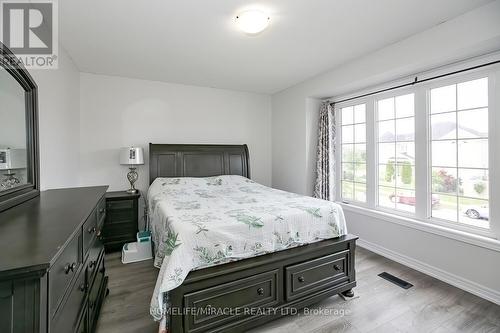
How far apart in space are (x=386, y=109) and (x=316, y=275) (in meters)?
2.46

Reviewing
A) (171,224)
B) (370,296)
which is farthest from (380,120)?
(171,224)

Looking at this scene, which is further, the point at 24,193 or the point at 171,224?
the point at 171,224

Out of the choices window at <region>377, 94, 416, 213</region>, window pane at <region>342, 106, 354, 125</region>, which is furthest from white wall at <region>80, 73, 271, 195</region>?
window at <region>377, 94, 416, 213</region>

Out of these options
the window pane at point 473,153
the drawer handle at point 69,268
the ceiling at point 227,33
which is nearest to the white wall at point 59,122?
the ceiling at point 227,33

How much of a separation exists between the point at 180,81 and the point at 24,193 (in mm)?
2894

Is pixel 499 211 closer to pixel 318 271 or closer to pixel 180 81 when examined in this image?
pixel 318 271

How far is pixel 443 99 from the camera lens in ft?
8.36

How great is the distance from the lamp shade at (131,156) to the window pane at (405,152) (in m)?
3.59

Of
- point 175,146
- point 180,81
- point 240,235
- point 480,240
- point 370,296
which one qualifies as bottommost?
point 370,296

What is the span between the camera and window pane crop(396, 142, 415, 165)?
284 centimetres

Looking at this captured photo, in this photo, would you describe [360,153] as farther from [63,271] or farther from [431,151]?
[63,271]

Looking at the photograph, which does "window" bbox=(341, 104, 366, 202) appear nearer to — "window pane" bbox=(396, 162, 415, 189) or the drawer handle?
"window pane" bbox=(396, 162, 415, 189)

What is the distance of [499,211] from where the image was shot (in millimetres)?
2127

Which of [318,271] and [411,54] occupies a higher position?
[411,54]
